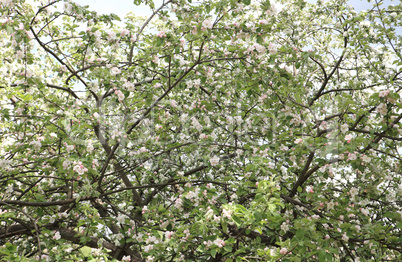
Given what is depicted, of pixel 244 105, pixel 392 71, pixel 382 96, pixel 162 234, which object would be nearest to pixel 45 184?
pixel 162 234

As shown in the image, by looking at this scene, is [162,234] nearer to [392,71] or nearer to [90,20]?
[90,20]

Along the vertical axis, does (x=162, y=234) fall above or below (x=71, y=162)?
below

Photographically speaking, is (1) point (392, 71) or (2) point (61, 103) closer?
(2) point (61, 103)

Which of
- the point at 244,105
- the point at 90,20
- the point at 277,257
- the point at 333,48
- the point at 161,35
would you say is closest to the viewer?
the point at 277,257

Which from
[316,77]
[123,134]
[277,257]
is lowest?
[277,257]

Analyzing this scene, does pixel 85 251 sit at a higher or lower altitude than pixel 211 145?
lower

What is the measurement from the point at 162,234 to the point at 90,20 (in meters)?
2.57

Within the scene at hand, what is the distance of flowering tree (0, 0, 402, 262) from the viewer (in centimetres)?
332

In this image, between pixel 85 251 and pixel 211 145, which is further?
pixel 211 145

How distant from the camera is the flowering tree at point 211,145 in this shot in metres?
3.32

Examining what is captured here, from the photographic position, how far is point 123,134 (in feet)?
Result: 12.1

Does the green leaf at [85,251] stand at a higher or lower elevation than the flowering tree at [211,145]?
lower

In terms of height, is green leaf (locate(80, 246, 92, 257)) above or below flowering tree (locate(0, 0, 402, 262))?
below

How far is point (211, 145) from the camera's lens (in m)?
4.09
